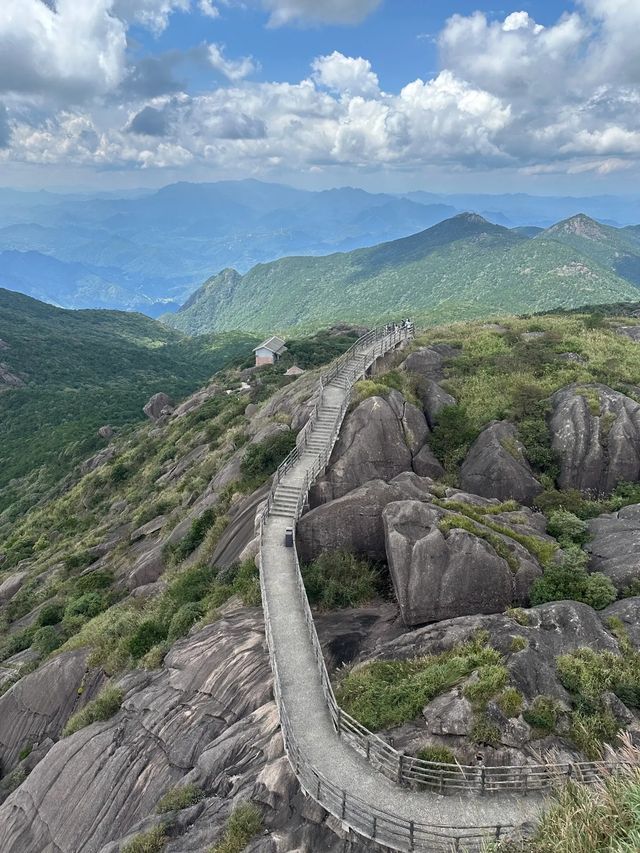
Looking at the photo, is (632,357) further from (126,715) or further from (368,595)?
(126,715)

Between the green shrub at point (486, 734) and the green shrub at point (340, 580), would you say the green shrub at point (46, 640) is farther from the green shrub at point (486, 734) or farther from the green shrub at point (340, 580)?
the green shrub at point (486, 734)

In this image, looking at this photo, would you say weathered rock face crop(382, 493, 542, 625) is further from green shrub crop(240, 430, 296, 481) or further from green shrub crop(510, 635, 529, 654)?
green shrub crop(240, 430, 296, 481)

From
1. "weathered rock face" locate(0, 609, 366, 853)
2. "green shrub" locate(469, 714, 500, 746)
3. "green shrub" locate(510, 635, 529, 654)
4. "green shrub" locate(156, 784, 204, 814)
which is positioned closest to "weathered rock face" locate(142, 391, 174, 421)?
"weathered rock face" locate(0, 609, 366, 853)

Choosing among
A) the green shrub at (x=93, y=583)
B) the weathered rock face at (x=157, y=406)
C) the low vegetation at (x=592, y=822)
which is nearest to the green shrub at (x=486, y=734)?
the low vegetation at (x=592, y=822)

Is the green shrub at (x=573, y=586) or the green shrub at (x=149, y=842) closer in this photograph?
the green shrub at (x=149, y=842)

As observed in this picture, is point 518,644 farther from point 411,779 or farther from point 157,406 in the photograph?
point 157,406

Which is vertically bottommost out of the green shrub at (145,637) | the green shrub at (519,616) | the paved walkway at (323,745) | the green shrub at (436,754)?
the green shrub at (145,637)
